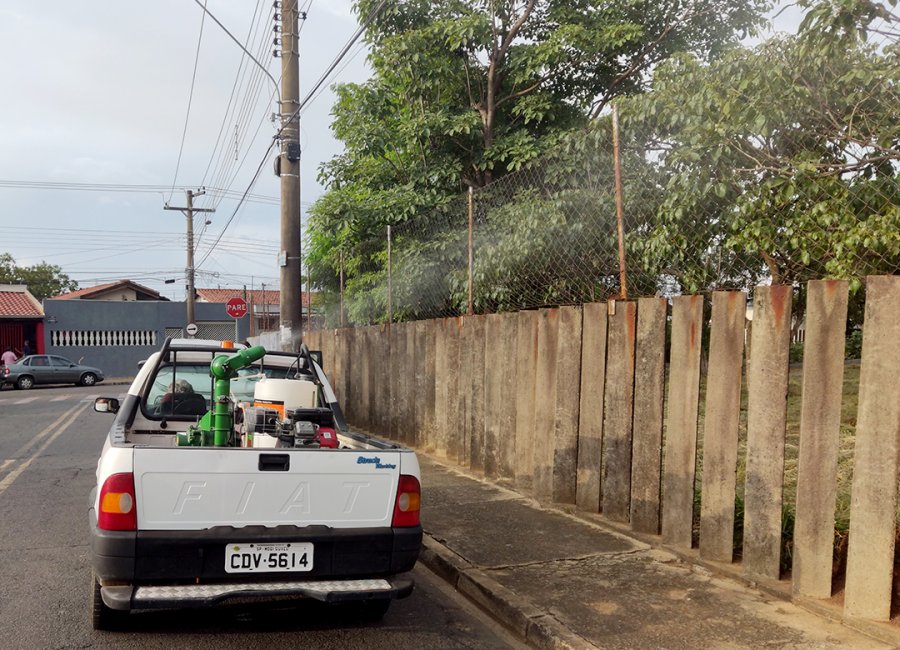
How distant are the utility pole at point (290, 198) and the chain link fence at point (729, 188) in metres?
4.62

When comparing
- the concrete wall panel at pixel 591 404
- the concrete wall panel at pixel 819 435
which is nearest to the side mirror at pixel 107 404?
the concrete wall panel at pixel 591 404

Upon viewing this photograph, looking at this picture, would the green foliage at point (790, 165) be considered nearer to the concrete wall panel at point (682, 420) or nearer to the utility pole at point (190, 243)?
the concrete wall panel at point (682, 420)

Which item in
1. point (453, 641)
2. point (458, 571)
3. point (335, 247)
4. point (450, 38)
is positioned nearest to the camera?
point (453, 641)

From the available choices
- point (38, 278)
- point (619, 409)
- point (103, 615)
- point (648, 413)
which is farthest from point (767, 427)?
point (38, 278)

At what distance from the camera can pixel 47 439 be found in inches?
488

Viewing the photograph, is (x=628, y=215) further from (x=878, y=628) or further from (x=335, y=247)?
(x=335, y=247)

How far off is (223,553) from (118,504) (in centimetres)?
54

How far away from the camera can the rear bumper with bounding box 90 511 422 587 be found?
3.52 m

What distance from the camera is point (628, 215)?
6383 mm

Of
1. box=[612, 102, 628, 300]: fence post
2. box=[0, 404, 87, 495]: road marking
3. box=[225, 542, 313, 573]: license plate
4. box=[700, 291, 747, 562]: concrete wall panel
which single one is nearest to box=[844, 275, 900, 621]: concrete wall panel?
box=[700, 291, 747, 562]: concrete wall panel

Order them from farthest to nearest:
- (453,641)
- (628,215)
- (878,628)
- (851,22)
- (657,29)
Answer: (657,29), (628,215), (851,22), (453,641), (878,628)

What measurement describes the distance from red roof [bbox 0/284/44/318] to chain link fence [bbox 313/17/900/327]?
36165mm

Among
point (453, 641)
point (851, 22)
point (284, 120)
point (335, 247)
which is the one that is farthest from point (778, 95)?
point (335, 247)

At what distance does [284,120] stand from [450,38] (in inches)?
115
